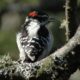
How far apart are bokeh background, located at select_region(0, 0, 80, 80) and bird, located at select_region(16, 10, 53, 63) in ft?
9.30

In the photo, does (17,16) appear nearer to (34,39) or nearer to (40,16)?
(40,16)

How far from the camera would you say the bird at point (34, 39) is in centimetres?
476

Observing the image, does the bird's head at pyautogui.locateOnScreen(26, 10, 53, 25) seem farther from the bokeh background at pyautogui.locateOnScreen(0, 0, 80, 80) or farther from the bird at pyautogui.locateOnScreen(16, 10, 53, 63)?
the bokeh background at pyautogui.locateOnScreen(0, 0, 80, 80)

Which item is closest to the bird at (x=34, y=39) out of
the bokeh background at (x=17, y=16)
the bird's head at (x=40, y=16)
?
the bird's head at (x=40, y=16)

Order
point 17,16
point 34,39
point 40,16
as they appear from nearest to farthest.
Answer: point 34,39 → point 40,16 → point 17,16

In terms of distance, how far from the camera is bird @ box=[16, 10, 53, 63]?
15.6 feet

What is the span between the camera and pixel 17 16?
10.4 meters

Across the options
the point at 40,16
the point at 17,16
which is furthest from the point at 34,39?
A: the point at 17,16

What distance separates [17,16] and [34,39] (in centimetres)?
558

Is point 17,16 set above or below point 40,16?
below

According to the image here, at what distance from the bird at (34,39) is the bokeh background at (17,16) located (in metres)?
2.84

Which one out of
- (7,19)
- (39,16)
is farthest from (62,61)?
(7,19)

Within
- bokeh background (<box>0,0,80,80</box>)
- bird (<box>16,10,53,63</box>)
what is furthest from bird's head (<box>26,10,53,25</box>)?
bokeh background (<box>0,0,80,80</box>)

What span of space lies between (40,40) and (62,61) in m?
0.72
